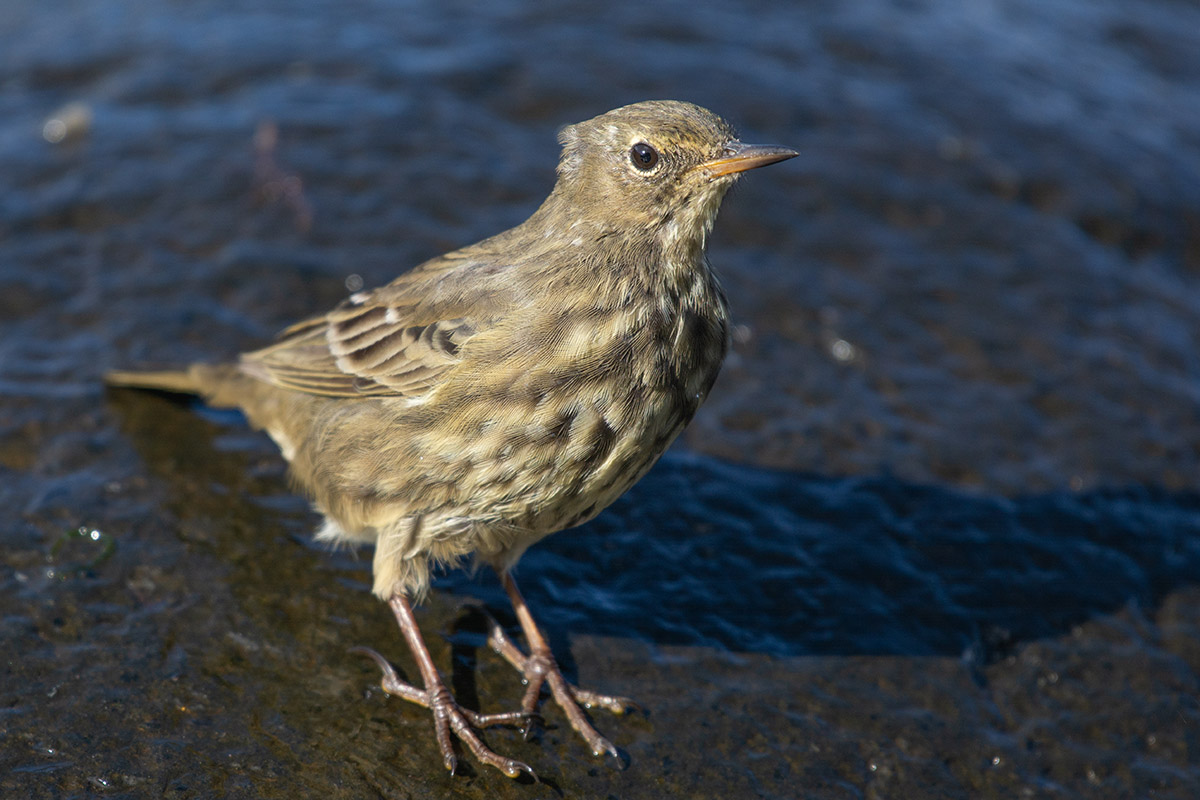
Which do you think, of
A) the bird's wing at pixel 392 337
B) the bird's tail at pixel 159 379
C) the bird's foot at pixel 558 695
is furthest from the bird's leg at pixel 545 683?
the bird's tail at pixel 159 379

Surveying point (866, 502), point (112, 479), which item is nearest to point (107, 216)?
point (112, 479)

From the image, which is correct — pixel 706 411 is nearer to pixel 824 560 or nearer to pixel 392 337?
pixel 824 560

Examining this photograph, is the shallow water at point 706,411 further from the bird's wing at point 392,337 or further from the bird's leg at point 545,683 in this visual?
the bird's wing at point 392,337

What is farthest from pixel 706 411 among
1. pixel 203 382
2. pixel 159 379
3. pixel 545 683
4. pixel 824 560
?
pixel 159 379

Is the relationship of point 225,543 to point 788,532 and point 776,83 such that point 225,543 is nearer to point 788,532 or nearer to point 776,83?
point 788,532

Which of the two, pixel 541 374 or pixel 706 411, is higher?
pixel 541 374

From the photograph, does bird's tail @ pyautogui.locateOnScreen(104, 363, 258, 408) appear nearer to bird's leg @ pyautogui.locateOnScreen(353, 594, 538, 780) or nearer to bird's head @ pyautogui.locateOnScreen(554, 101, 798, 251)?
bird's leg @ pyautogui.locateOnScreen(353, 594, 538, 780)

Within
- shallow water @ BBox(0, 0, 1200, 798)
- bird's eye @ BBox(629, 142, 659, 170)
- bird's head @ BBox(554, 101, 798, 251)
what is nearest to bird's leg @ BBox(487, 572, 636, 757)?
shallow water @ BBox(0, 0, 1200, 798)
